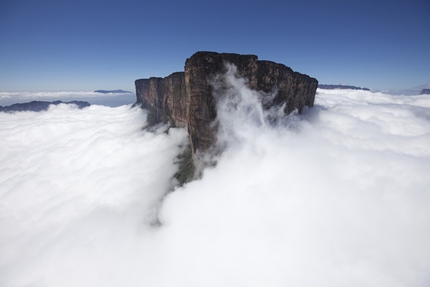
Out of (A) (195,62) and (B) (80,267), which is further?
(B) (80,267)

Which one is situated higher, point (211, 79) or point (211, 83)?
point (211, 79)

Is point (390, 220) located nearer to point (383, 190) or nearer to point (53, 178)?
point (383, 190)

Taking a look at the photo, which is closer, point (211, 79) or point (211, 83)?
point (211, 79)

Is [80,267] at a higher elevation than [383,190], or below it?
below

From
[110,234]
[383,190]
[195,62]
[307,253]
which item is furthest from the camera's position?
[110,234]

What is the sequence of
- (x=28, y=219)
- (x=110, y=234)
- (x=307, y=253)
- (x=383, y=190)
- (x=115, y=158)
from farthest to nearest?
(x=115, y=158) → (x=28, y=219) → (x=110, y=234) → (x=383, y=190) → (x=307, y=253)

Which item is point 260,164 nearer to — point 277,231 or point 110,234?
point 277,231

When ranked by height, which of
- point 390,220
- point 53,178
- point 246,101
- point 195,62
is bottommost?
point 53,178

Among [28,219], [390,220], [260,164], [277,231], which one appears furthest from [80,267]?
[390,220]

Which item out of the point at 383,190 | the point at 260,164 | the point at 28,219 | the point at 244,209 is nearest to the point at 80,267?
the point at 28,219
